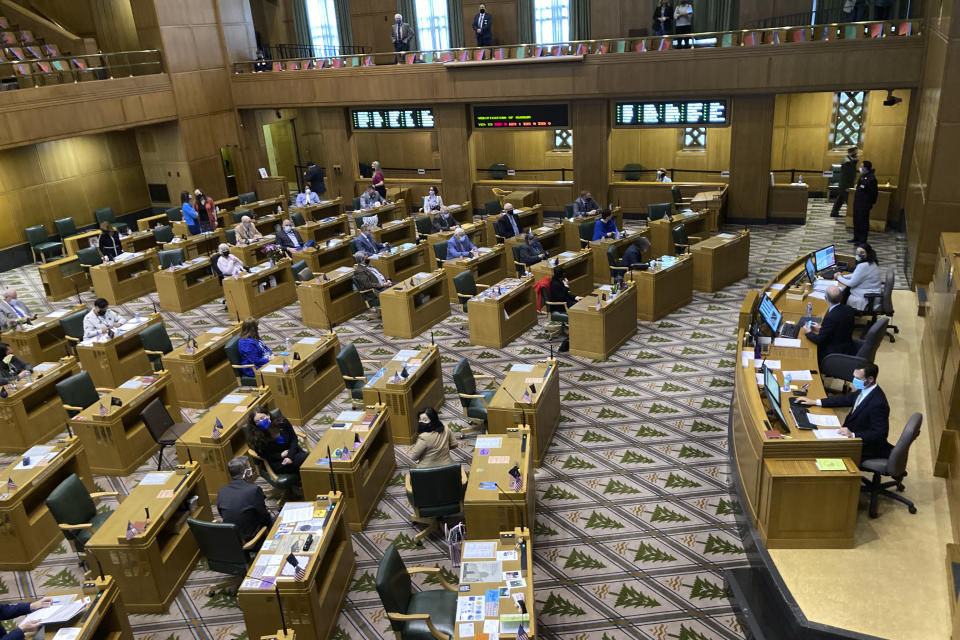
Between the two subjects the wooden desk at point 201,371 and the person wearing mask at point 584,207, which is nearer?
the wooden desk at point 201,371

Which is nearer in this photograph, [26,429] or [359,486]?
[359,486]

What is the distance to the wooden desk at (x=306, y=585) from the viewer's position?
16.4 ft

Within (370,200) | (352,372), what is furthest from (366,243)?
(352,372)

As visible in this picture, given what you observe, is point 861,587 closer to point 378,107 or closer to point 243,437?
point 243,437

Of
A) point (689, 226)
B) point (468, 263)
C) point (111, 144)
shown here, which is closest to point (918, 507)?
point (468, 263)

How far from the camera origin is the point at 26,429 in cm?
826

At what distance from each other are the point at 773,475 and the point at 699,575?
118 centimetres

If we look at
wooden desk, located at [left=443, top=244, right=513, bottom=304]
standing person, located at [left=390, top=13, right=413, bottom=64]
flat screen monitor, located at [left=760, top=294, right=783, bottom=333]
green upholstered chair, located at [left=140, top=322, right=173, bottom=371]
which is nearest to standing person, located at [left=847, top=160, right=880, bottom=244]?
flat screen monitor, located at [left=760, top=294, right=783, bottom=333]

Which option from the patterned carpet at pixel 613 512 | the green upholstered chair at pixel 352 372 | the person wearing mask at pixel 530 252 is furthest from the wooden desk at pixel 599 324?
the green upholstered chair at pixel 352 372

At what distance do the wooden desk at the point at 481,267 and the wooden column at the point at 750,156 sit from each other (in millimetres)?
5948

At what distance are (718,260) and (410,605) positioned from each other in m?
8.53

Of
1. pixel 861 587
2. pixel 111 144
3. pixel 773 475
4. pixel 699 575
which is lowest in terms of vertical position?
pixel 699 575

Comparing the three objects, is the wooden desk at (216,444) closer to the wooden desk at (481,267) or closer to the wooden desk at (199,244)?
the wooden desk at (481,267)

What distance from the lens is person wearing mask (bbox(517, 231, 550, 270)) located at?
39.1 ft
